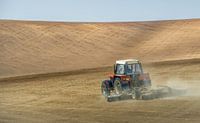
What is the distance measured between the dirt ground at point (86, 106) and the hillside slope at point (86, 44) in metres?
19.9

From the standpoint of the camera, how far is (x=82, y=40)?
6500 cm

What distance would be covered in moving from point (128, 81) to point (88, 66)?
99.5ft

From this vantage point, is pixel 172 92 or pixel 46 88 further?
pixel 46 88

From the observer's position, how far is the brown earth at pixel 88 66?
1750cm

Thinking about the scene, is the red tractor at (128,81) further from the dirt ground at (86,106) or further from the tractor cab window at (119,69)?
the dirt ground at (86,106)

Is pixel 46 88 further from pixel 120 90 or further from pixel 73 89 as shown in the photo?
pixel 120 90

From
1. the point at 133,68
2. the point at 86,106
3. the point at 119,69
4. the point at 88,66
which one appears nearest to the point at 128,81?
the point at 133,68

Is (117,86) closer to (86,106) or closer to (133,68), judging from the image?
(133,68)

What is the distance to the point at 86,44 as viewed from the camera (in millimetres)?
63281

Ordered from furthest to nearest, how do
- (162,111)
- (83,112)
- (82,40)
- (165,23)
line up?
(165,23) < (82,40) < (83,112) < (162,111)

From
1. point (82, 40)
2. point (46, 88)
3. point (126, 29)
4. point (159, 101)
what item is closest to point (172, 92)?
point (159, 101)

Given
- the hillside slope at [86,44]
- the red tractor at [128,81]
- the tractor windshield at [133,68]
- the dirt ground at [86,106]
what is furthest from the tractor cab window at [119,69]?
the hillside slope at [86,44]

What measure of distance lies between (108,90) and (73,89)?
5.87m

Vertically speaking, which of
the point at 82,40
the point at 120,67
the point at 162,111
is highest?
the point at 82,40
